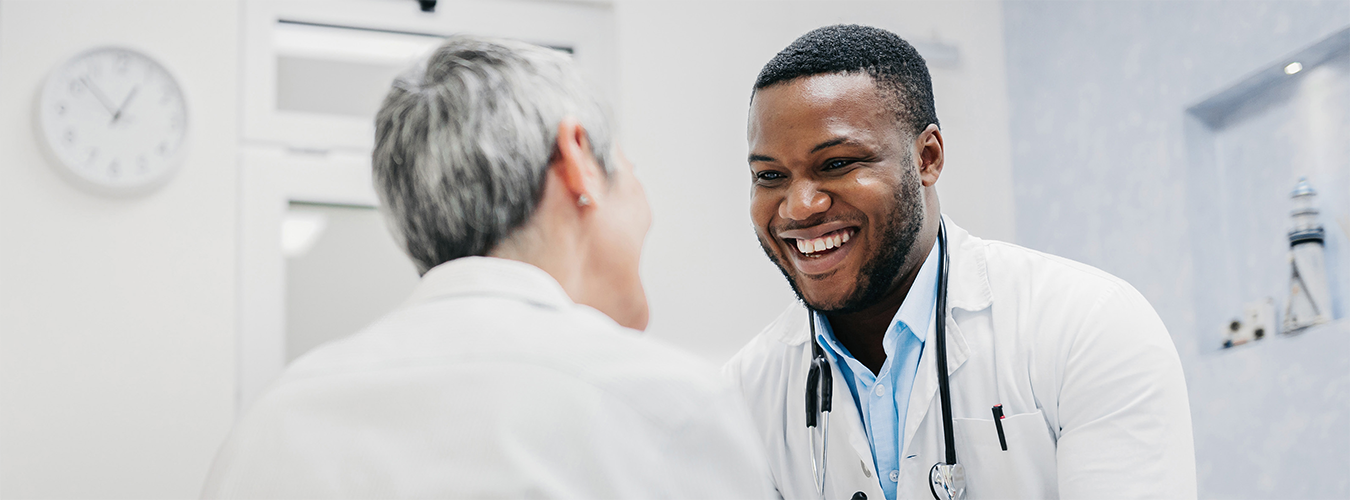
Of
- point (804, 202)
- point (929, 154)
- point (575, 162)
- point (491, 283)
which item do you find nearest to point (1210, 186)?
point (929, 154)

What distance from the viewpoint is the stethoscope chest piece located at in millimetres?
1470

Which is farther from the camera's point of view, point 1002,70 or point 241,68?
point 1002,70

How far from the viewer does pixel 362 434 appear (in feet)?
2.49

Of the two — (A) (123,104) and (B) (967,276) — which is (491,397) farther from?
(A) (123,104)

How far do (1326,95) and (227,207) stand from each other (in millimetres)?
2818

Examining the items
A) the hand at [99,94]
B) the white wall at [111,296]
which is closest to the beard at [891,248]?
the white wall at [111,296]

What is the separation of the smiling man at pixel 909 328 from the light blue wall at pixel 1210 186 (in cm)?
137

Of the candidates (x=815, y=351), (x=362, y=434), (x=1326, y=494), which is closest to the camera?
(x=362, y=434)

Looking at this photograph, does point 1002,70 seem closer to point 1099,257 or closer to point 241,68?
point 1099,257

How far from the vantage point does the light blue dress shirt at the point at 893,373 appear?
5.19 feet

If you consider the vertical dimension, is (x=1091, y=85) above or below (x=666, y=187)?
above

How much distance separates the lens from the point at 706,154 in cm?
352

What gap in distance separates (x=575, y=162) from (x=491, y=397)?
265 mm

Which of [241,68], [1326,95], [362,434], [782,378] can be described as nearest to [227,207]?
[241,68]
